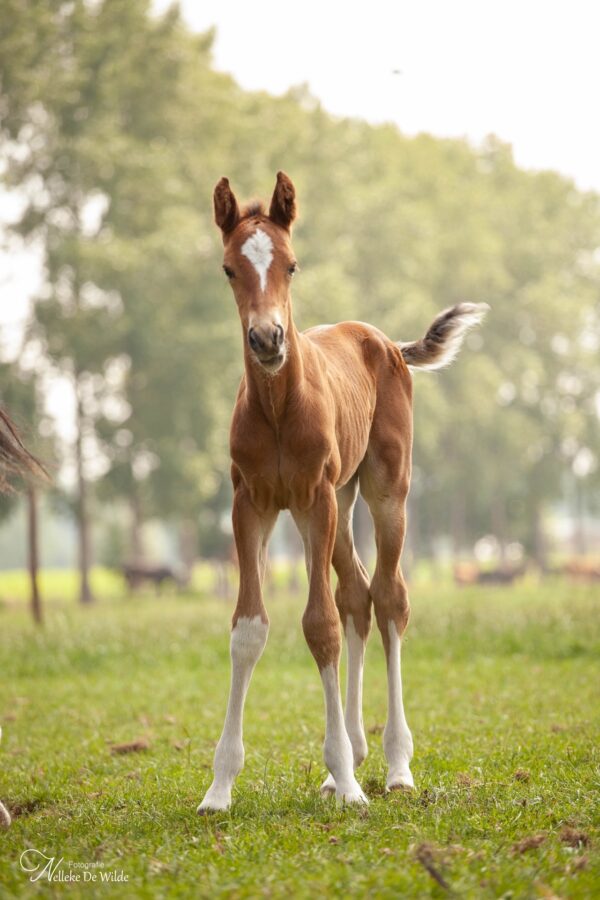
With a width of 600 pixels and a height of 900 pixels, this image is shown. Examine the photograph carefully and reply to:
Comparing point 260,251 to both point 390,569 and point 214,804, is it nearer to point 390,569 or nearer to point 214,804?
point 390,569

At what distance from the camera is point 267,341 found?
4.88 metres

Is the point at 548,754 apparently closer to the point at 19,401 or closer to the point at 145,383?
the point at 19,401

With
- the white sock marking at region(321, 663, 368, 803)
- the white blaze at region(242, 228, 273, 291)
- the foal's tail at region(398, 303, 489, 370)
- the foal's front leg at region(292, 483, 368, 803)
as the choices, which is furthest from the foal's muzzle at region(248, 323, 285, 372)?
the foal's tail at region(398, 303, 489, 370)

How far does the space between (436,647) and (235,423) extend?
27.6 ft

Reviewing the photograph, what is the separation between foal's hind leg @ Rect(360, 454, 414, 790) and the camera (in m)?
6.19

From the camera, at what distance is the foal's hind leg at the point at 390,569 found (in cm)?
619

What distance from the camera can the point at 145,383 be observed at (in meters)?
31.2

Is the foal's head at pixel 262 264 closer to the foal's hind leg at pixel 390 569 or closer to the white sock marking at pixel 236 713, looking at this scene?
the white sock marking at pixel 236 713

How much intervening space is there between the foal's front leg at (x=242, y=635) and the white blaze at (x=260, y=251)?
121 cm

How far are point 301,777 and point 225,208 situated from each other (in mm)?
3383

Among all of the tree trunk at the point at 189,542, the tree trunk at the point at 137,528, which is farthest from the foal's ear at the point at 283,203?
the tree trunk at the point at 189,542

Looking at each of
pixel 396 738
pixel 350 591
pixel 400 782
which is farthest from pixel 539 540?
pixel 400 782

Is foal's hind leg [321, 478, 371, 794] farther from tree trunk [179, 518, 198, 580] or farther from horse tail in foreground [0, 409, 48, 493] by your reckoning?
tree trunk [179, 518, 198, 580]

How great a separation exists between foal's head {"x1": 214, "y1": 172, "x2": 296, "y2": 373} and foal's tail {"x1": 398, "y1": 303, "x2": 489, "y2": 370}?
2.17 metres
